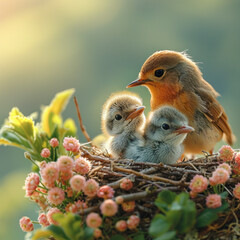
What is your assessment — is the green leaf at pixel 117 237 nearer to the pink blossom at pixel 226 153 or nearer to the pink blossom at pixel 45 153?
the pink blossom at pixel 45 153

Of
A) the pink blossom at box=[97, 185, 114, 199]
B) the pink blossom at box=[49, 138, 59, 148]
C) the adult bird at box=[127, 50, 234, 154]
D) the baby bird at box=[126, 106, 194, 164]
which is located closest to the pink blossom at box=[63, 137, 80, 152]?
the pink blossom at box=[49, 138, 59, 148]

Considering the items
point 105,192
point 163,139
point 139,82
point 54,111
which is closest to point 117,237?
point 105,192

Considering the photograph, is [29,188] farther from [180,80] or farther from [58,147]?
[180,80]

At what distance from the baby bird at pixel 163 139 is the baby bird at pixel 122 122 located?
0.10 m

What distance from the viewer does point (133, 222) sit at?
5.18 ft

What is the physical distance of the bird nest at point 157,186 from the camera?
5.52 feet

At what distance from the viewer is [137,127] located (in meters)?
2.77

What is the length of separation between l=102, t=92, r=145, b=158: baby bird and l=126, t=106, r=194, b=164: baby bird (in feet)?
0.31

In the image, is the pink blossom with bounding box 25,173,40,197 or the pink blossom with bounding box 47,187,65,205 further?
the pink blossom with bounding box 25,173,40,197

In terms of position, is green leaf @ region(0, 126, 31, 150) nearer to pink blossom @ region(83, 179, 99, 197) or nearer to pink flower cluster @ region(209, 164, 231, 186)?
pink blossom @ region(83, 179, 99, 197)

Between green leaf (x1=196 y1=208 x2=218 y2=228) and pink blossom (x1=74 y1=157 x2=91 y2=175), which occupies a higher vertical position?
pink blossom (x1=74 y1=157 x2=91 y2=175)

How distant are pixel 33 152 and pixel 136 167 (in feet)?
2.01

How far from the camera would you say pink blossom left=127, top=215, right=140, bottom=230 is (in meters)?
1.58

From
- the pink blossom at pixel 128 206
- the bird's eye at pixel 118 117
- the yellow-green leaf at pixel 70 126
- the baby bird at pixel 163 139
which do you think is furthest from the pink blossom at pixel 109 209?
the bird's eye at pixel 118 117
